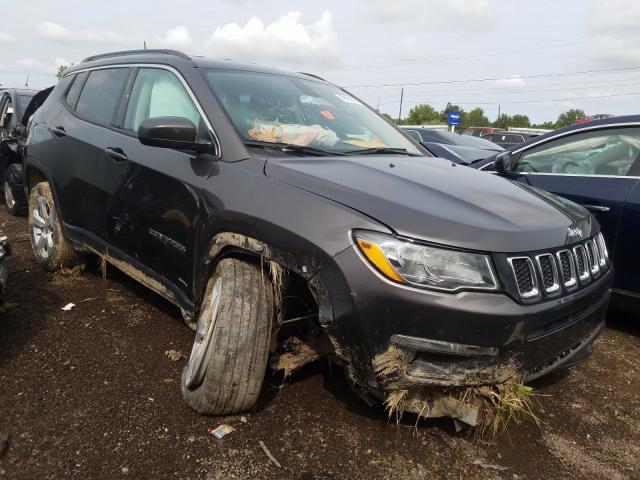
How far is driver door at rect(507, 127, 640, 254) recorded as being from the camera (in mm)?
3721

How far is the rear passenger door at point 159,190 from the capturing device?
2.73 metres

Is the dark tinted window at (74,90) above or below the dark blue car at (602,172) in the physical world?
above

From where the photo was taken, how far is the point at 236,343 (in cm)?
234

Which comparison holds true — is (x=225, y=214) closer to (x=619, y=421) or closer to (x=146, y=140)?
(x=146, y=140)

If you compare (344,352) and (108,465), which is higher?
(344,352)

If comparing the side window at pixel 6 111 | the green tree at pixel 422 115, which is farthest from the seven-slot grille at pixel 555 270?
the green tree at pixel 422 115

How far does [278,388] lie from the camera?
2.80m

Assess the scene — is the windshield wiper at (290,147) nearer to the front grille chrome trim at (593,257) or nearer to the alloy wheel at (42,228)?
the front grille chrome trim at (593,257)

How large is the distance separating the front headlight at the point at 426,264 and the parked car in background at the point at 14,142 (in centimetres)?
582

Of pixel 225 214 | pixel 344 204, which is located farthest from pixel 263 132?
pixel 344 204

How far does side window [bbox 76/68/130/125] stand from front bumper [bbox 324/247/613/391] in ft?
7.69

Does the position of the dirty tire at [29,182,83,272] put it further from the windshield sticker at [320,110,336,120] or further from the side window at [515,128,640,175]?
the side window at [515,128,640,175]

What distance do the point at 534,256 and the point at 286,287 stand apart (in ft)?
3.49

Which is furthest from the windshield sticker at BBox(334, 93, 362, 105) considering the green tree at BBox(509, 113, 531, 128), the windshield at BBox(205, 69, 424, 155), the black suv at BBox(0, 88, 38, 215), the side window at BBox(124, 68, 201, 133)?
the green tree at BBox(509, 113, 531, 128)
